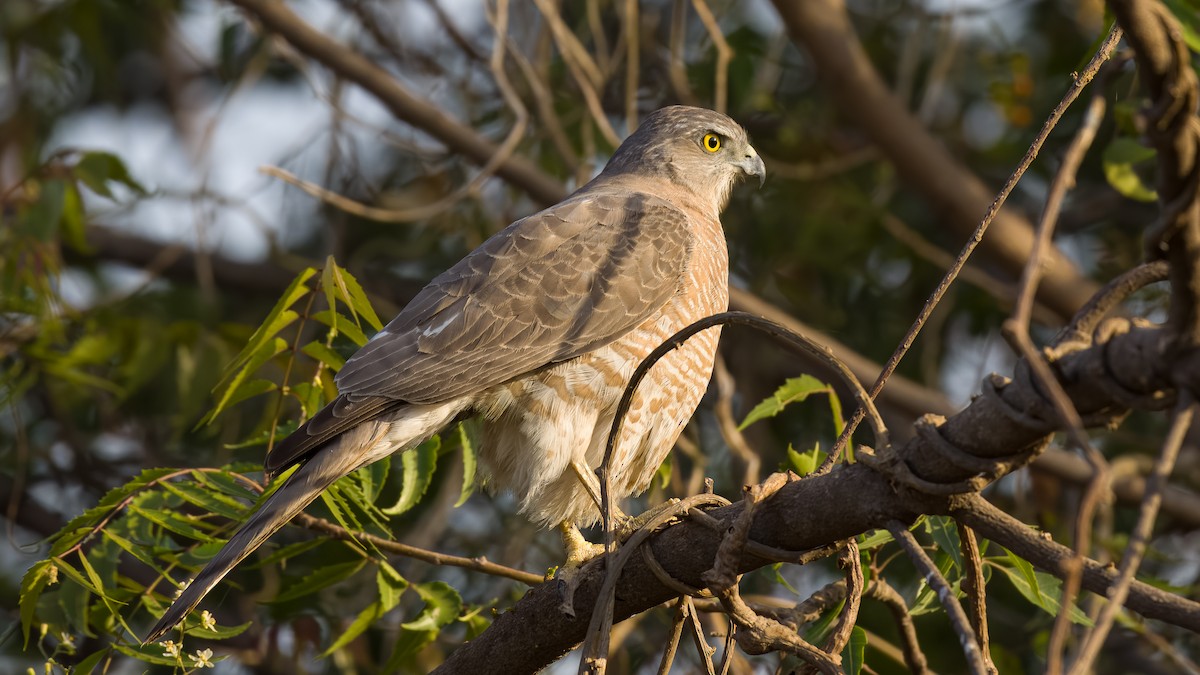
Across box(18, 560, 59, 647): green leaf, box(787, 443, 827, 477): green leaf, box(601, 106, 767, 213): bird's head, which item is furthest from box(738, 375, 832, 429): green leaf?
box(601, 106, 767, 213): bird's head

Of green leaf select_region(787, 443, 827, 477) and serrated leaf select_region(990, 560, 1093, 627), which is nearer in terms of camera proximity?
serrated leaf select_region(990, 560, 1093, 627)

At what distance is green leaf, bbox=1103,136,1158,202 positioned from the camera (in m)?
3.58

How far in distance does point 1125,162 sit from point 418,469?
2.20m

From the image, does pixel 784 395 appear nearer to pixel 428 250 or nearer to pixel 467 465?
pixel 467 465

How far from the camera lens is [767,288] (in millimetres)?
6668

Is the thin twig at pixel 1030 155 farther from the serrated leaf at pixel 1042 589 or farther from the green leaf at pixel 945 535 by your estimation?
the serrated leaf at pixel 1042 589

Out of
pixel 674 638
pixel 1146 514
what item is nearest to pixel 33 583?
pixel 674 638

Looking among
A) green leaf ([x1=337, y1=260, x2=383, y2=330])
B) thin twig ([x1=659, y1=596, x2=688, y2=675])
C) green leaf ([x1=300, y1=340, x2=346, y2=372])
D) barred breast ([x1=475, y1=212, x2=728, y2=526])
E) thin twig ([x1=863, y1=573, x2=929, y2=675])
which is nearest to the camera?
thin twig ([x1=659, y1=596, x2=688, y2=675])

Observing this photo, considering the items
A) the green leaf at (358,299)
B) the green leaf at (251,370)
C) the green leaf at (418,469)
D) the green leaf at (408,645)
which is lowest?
the green leaf at (408,645)

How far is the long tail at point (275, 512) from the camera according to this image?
9.39 ft

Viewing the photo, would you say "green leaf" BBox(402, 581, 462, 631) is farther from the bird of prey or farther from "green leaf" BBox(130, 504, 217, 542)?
"green leaf" BBox(130, 504, 217, 542)

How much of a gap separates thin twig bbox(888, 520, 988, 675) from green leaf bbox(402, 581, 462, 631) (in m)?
1.76

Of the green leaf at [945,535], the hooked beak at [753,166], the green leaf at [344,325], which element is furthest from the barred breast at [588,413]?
the green leaf at [945,535]

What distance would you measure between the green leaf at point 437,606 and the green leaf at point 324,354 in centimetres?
65
